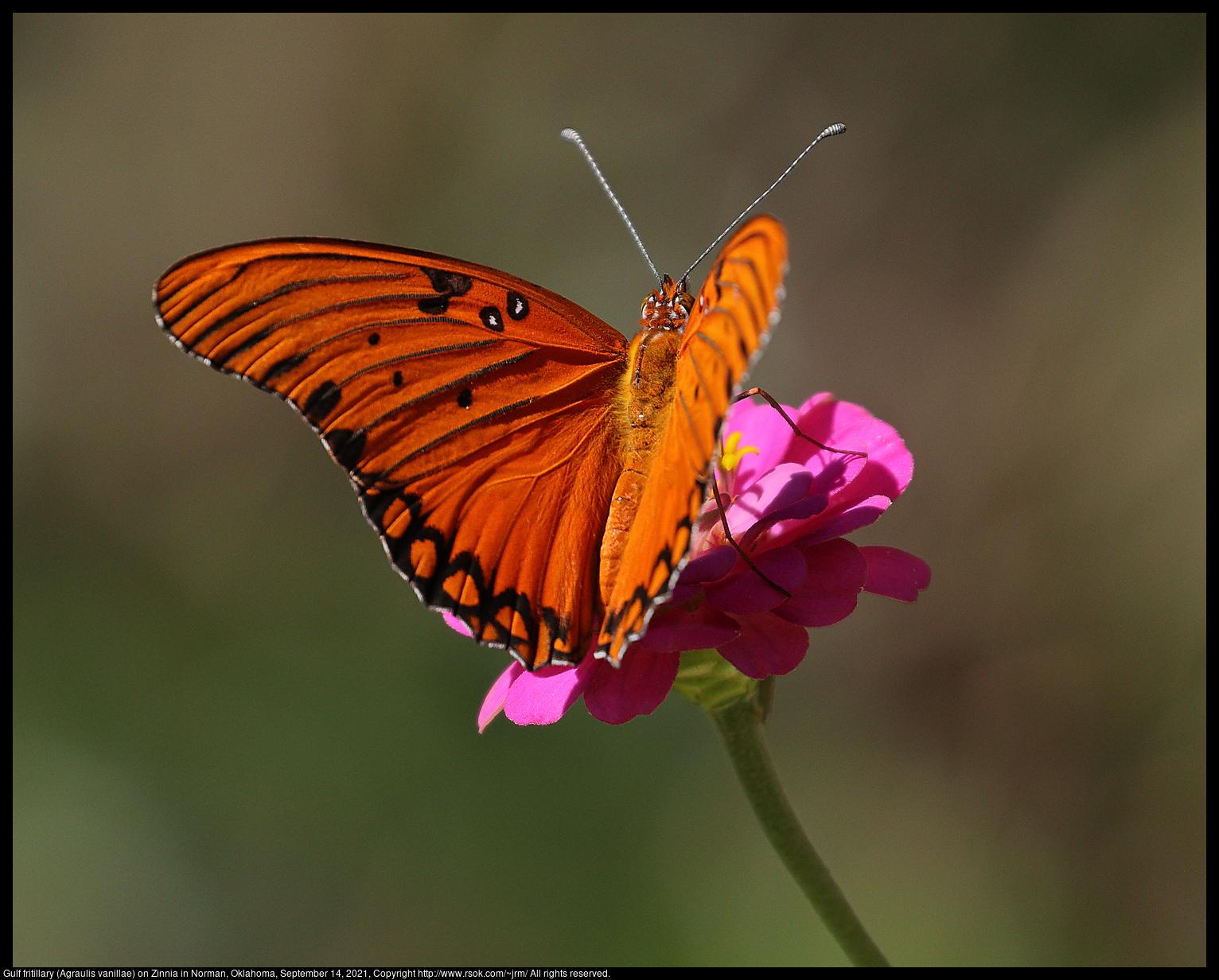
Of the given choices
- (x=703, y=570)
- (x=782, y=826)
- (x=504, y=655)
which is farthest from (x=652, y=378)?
(x=504, y=655)

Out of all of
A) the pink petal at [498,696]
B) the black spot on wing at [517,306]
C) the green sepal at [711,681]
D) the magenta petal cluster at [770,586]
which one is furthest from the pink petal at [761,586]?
the black spot on wing at [517,306]

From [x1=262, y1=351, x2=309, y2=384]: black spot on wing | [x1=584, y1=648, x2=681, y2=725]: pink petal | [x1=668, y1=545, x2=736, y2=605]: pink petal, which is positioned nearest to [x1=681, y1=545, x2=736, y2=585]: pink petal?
[x1=668, y1=545, x2=736, y2=605]: pink petal

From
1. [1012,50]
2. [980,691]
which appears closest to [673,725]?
[980,691]

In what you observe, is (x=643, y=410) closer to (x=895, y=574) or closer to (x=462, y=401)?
(x=462, y=401)

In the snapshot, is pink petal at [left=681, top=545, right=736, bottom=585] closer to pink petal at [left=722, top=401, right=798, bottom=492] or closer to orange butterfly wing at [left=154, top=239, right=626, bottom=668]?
orange butterfly wing at [left=154, top=239, right=626, bottom=668]

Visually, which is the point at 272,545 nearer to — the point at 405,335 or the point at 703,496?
the point at 405,335
